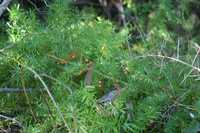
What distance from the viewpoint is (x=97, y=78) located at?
1611 mm

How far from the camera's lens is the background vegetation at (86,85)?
57.1 inches

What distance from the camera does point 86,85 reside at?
1541mm

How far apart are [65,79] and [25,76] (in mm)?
131

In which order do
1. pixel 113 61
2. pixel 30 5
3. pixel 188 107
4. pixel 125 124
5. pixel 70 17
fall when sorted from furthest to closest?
pixel 30 5, pixel 70 17, pixel 113 61, pixel 188 107, pixel 125 124

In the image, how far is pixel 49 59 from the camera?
5.47ft

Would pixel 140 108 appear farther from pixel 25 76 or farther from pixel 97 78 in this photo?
pixel 25 76

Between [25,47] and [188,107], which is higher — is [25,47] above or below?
above

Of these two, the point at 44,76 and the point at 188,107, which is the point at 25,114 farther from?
the point at 188,107

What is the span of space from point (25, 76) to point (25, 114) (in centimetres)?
12

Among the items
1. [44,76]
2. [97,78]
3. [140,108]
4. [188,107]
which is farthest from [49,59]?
[188,107]

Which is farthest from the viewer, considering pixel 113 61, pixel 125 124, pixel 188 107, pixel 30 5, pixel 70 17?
pixel 30 5

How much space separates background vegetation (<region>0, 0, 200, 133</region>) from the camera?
145cm

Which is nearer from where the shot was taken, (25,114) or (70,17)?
(25,114)

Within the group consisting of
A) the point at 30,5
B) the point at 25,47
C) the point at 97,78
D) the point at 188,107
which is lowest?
the point at 188,107
